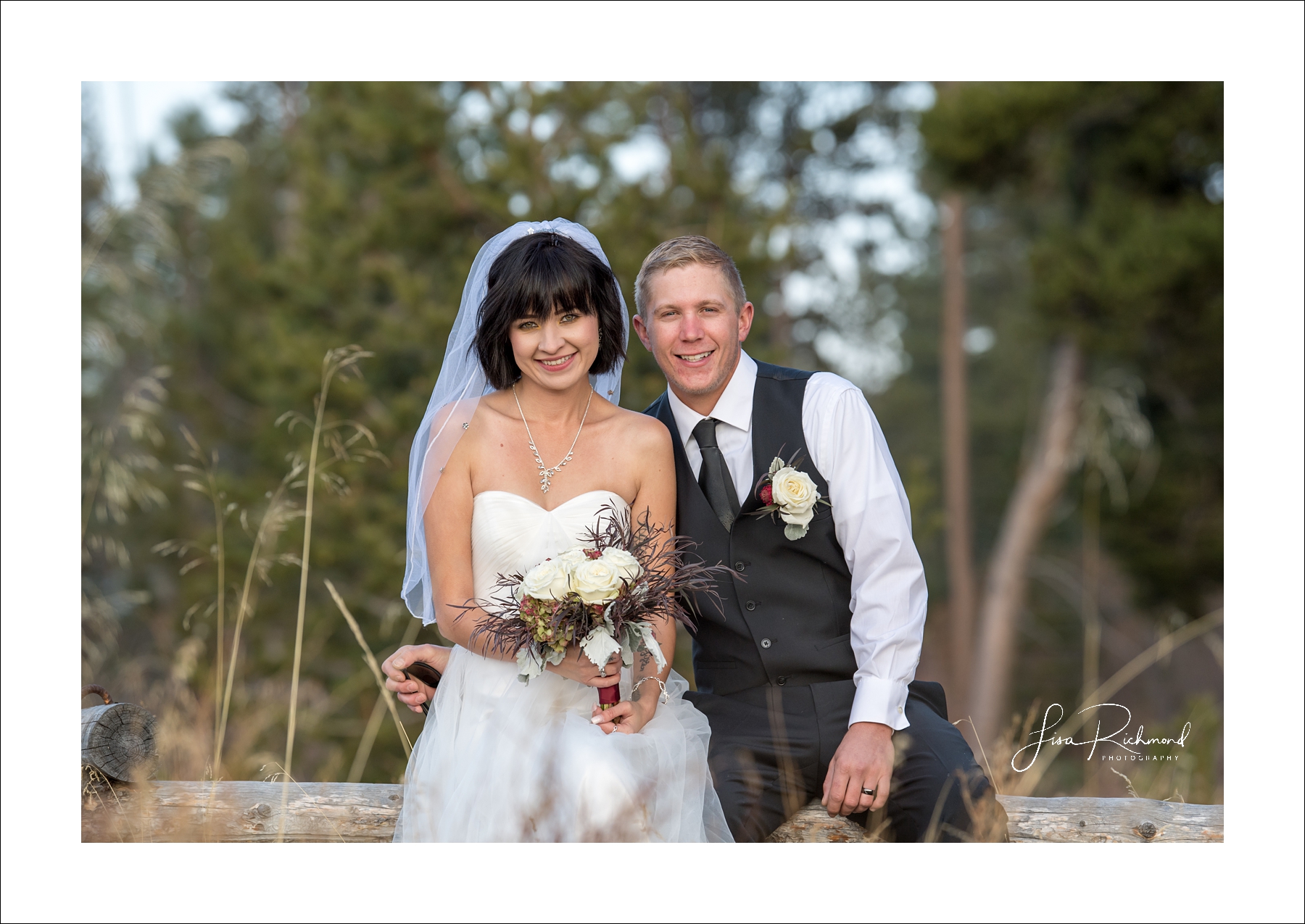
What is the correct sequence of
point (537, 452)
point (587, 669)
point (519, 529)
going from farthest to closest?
point (537, 452)
point (519, 529)
point (587, 669)

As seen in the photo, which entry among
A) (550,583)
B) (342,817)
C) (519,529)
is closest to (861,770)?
(550,583)

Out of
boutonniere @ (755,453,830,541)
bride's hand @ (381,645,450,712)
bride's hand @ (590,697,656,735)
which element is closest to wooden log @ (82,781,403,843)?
bride's hand @ (381,645,450,712)

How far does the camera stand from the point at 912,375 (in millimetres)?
17359

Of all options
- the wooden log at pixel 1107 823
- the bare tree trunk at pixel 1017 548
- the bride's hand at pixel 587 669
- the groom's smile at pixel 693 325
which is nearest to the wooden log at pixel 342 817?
the wooden log at pixel 1107 823

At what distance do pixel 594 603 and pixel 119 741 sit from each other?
5.33 feet

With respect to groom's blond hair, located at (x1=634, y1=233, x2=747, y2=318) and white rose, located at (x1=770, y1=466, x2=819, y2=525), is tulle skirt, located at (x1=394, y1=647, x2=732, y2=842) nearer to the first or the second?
white rose, located at (x1=770, y1=466, x2=819, y2=525)

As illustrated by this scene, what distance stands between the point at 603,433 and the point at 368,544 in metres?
5.79

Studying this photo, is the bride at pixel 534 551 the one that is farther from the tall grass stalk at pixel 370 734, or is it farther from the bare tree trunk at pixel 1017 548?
the bare tree trunk at pixel 1017 548

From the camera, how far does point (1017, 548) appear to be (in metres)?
11.4

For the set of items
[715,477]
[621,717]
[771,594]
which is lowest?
[621,717]

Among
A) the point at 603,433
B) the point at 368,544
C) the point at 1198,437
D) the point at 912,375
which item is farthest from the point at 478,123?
the point at 912,375

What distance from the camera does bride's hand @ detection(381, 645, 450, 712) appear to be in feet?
10.1

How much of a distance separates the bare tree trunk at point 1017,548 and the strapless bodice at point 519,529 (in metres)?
9.00

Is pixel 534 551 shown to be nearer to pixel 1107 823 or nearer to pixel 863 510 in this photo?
pixel 863 510
